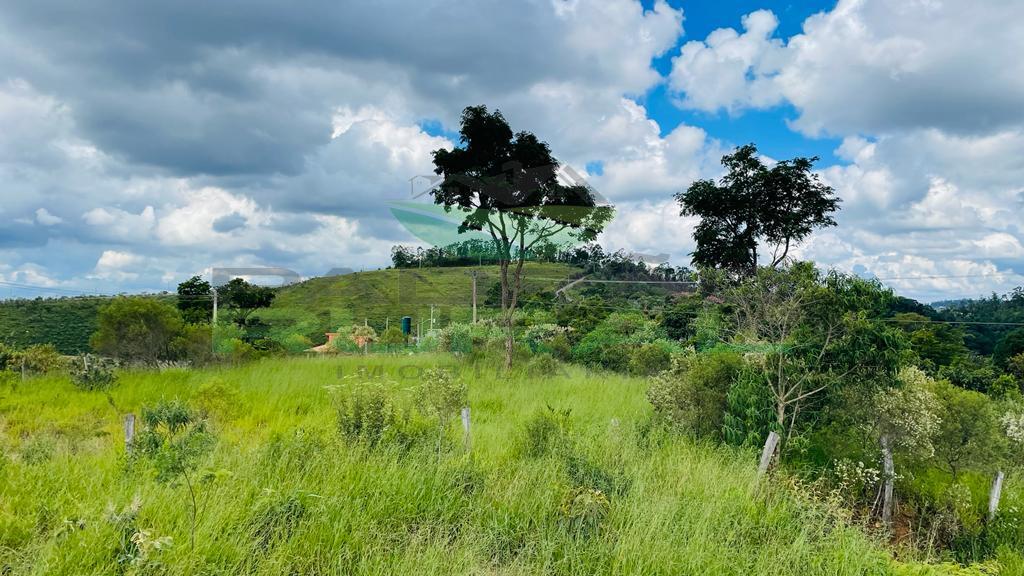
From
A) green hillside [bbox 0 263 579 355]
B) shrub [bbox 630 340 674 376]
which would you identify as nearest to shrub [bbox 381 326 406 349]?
green hillside [bbox 0 263 579 355]

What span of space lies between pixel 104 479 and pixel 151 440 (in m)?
0.51

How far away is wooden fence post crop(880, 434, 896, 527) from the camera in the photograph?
25.1 feet

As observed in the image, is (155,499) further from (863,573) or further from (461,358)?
(461,358)

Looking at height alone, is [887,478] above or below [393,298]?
below

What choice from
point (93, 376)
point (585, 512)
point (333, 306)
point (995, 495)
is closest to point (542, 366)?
point (995, 495)

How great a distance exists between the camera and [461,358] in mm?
15508

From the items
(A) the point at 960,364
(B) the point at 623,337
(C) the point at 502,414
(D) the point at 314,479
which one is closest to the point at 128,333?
(C) the point at 502,414

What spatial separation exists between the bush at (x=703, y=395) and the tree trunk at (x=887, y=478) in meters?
2.11

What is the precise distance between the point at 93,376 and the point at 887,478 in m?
13.1

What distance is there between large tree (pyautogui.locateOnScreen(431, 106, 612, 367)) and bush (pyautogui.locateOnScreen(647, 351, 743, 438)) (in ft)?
18.9

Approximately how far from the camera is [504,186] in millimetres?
13797

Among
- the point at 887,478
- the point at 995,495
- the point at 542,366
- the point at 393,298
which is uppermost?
the point at 393,298

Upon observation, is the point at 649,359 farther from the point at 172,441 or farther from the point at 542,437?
the point at 172,441

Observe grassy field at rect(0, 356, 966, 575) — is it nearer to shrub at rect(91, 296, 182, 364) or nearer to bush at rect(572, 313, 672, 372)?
shrub at rect(91, 296, 182, 364)
